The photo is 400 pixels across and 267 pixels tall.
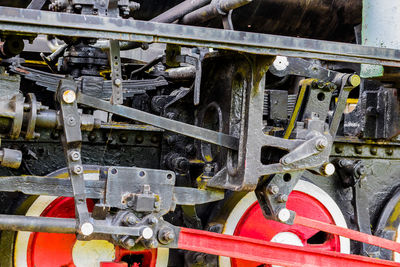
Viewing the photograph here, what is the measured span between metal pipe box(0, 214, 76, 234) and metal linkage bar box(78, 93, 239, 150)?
0.45 metres

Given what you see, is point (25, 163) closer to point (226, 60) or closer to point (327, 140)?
point (226, 60)

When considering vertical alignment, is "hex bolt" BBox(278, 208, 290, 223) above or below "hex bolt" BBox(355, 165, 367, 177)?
below

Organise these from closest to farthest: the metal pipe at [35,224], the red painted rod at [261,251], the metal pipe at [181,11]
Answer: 1. the metal pipe at [35,224]
2. the red painted rod at [261,251]
3. the metal pipe at [181,11]

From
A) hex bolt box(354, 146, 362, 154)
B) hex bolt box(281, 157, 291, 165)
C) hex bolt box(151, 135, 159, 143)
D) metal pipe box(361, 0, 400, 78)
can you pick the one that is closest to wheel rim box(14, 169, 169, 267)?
hex bolt box(151, 135, 159, 143)

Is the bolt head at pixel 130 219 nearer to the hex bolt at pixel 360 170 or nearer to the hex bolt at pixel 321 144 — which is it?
the hex bolt at pixel 321 144

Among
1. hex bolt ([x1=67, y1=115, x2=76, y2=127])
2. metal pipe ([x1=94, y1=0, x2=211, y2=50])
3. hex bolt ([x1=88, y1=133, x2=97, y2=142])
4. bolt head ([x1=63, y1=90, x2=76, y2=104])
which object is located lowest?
hex bolt ([x1=88, y1=133, x2=97, y2=142])

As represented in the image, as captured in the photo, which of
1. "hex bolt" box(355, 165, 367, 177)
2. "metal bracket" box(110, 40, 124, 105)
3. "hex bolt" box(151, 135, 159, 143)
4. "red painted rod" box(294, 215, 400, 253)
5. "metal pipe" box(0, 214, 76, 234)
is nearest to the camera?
"metal pipe" box(0, 214, 76, 234)

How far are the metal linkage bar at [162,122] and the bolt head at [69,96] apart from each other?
0.12 feet

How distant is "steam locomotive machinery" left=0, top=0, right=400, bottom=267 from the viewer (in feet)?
6.82

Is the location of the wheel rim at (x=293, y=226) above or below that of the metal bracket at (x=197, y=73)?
below

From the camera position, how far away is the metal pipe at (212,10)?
2.28 metres

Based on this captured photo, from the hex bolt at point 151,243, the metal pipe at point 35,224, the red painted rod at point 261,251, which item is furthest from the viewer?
the red painted rod at point 261,251

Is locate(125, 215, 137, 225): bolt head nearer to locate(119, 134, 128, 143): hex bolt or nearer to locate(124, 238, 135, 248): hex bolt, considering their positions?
locate(124, 238, 135, 248): hex bolt

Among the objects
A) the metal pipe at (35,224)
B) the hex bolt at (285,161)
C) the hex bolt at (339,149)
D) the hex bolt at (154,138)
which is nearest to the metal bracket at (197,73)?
the hex bolt at (154,138)
